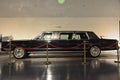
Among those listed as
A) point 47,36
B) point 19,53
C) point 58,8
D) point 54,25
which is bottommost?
point 19,53

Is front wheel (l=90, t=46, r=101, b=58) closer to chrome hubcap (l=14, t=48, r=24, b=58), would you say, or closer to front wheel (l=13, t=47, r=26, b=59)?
front wheel (l=13, t=47, r=26, b=59)

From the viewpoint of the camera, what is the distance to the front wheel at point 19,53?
52.6 feet

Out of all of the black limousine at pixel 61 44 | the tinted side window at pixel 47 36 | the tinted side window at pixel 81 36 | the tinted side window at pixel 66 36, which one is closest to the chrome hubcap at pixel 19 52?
the black limousine at pixel 61 44

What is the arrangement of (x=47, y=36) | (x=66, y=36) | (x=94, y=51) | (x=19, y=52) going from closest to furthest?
(x=19, y=52), (x=47, y=36), (x=94, y=51), (x=66, y=36)

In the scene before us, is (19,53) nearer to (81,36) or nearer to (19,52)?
(19,52)

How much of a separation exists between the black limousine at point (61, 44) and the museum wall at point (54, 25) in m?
5.40

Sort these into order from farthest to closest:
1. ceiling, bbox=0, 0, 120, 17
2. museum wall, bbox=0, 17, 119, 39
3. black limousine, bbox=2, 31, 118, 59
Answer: museum wall, bbox=0, 17, 119, 39 → ceiling, bbox=0, 0, 120, 17 → black limousine, bbox=2, 31, 118, 59

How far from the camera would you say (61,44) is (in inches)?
637

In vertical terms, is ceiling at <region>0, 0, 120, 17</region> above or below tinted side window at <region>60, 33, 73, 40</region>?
above

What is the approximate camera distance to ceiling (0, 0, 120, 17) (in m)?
21.8

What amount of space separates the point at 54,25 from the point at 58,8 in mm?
1494

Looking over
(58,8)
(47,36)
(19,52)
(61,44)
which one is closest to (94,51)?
(61,44)

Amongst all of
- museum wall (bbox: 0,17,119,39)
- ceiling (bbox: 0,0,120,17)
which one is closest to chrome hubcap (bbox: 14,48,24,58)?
museum wall (bbox: 0,17,119,39)

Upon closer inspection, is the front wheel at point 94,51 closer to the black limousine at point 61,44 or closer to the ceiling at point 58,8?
the black limousine at point 61,44
